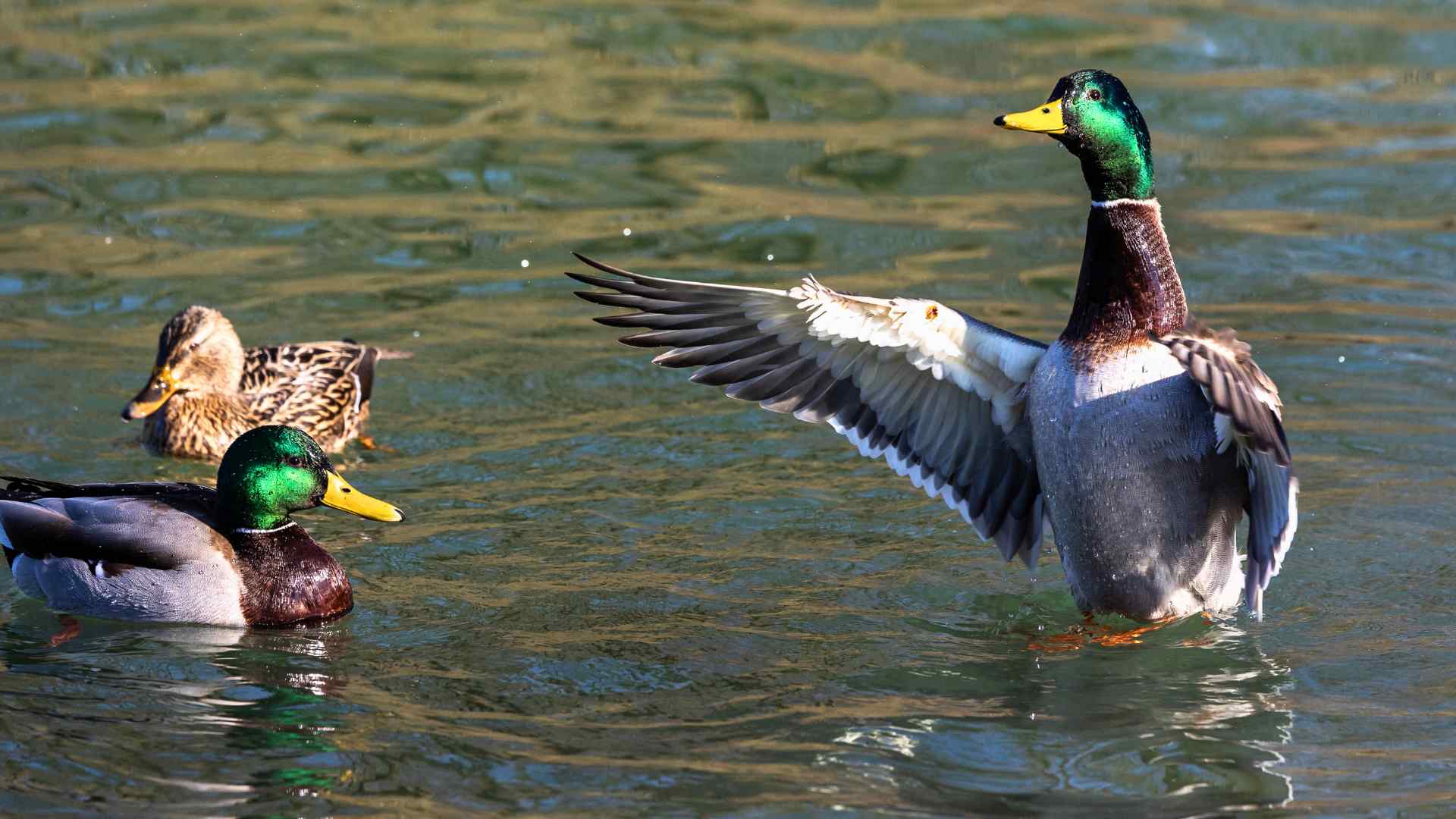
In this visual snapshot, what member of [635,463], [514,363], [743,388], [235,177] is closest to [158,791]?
[743,388]

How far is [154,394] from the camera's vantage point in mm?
9000

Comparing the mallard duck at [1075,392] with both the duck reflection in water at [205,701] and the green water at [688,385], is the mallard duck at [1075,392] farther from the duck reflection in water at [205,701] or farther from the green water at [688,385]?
the duck reflection in water at [205,701]

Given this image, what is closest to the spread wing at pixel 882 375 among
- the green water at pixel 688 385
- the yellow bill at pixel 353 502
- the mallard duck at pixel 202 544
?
the green water at pixel 688 385

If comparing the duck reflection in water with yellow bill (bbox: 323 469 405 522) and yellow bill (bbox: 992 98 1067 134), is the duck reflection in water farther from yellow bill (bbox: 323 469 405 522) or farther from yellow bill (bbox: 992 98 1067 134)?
yellow bill (bbox: 992 98 1067 134)

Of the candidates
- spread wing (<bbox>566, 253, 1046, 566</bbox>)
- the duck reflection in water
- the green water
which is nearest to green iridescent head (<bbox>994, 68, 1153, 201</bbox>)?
spread wing (<bbox>566, 253, 1046, 566</bbox>)

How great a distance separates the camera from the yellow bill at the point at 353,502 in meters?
7.34

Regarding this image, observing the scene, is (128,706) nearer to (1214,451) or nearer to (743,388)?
(743,388)

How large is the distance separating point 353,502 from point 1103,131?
3.04 m

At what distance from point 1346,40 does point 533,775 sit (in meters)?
10.7

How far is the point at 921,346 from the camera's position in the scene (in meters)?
7.05

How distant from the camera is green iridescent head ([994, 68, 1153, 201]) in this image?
6750 millimetres

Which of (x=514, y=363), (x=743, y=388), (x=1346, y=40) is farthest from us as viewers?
(x=1346, y=40)

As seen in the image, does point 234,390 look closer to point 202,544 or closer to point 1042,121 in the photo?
point 202,544

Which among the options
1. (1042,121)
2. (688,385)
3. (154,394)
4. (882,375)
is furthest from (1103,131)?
(154,394)
